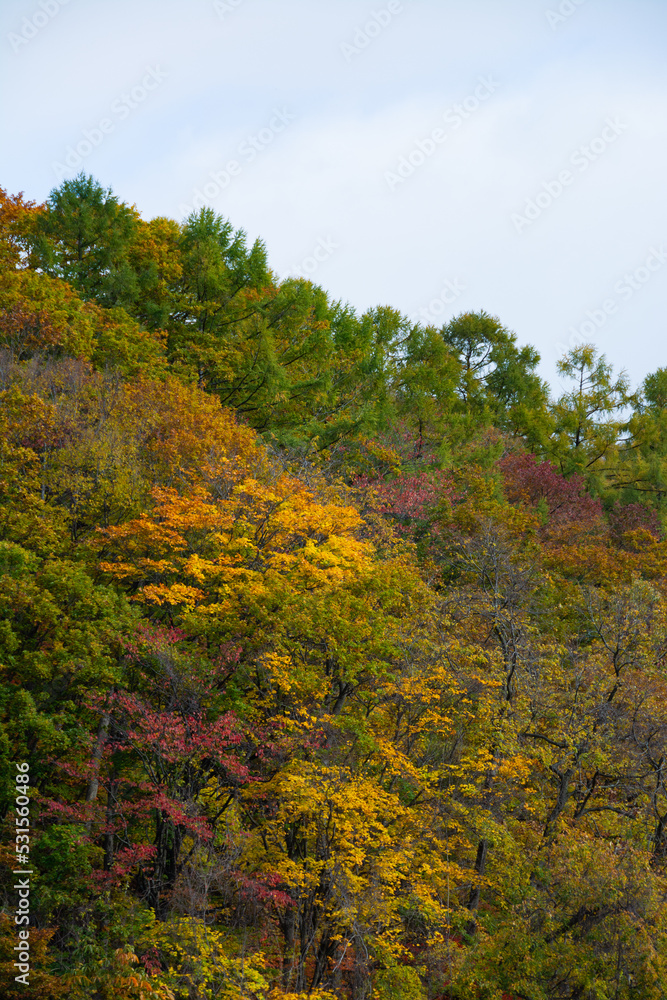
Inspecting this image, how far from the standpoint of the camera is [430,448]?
30.7 m

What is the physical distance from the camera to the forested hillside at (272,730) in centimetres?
1133

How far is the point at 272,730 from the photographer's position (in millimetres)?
13336

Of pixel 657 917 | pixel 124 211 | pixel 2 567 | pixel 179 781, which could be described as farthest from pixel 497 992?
pixel 124 211

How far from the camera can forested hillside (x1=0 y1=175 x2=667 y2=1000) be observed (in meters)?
Answer: 11.3

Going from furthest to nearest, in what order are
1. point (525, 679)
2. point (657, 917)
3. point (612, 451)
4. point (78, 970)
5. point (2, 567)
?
point (612, 451) → point (525, 679) → point (2, 567) → point (657, 917) → point (78, 970)

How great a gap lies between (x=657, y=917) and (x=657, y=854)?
3790 mm

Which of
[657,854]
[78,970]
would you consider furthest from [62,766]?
[657,854]

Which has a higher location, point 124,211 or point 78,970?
point 124,211

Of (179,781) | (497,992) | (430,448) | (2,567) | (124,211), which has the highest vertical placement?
(124,211)

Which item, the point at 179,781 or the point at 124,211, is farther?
the point at 124,211

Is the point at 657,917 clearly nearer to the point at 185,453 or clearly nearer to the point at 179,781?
the point at 179,781

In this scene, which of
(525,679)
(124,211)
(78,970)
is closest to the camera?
(78,970)

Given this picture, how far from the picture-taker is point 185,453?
17203mm

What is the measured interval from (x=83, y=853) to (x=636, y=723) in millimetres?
10714
